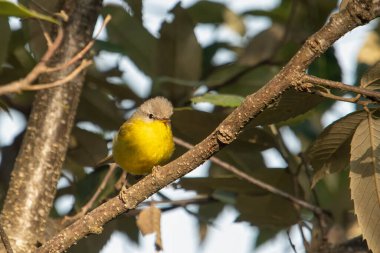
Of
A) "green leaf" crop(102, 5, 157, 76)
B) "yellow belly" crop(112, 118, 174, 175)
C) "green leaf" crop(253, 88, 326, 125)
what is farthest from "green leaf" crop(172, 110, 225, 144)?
"green leaf" crop(102, 5, 157, 76)

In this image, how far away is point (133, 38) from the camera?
3.90 metres

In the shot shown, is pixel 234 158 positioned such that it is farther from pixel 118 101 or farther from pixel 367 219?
pixel 367 219

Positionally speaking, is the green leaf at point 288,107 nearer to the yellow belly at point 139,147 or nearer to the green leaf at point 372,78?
the green leaf at point 372,78

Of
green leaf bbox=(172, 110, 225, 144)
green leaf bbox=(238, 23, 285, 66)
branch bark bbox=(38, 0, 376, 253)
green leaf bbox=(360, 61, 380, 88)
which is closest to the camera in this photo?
branch bark bbox=(38, 0, 376, 253)

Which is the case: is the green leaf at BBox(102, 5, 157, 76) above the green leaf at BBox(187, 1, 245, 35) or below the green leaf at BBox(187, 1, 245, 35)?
below

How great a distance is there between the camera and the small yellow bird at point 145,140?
11.1ft

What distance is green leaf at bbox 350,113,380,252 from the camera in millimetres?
2148

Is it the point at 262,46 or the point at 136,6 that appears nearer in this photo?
the point at 136,6

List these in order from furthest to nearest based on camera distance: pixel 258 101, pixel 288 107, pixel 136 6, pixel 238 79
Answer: pixel 238 79 → pixel 136 6 → pixel 288 107 → pixel 258 101

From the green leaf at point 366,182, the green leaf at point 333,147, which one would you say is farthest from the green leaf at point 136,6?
the green leaf at point 366,182

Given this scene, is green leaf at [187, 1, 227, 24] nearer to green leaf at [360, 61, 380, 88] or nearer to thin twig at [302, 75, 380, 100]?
green leaf at [360, 61, 380, 88]

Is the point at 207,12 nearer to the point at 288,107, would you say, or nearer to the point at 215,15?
the point at 215,15

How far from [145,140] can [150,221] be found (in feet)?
2.45

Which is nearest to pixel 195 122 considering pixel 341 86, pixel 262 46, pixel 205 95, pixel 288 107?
pixel 205 95
